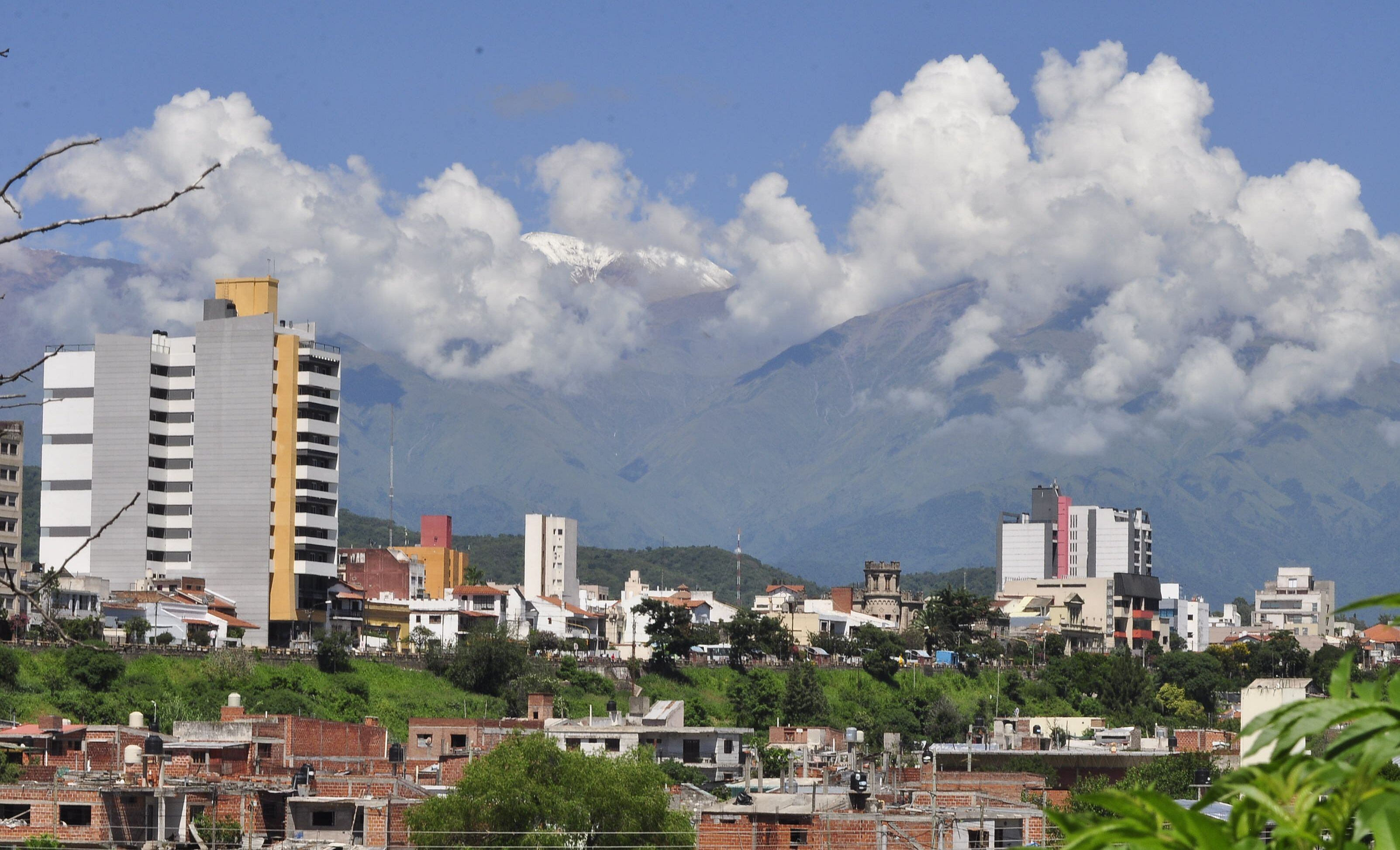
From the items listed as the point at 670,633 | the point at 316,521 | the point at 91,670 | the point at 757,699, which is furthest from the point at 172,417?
the point at 757,699

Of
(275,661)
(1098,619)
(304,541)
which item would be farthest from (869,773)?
(1098,619)

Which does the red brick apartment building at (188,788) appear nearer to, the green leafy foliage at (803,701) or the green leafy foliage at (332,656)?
the green leafy foliage at (332,656)

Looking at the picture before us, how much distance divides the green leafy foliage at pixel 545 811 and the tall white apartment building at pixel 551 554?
142 meters

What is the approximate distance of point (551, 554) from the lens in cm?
19000

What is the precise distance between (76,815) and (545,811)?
34.7 ft

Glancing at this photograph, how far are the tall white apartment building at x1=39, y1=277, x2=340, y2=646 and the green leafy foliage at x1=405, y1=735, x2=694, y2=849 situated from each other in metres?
67.6

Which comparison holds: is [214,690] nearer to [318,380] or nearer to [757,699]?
[318,380]

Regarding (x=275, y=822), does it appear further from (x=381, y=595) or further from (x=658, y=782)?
(x=381, y=595)

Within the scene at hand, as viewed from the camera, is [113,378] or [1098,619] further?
[1098,619]

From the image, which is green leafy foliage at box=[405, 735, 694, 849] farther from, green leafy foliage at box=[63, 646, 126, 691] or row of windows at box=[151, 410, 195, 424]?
row of windows at box=[151, 410, 195, 424]

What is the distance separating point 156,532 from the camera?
374 feet

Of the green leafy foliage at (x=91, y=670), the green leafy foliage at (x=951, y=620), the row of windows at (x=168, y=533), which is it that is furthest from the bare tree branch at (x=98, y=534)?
the green leafy foliage at (x=951, y=620)

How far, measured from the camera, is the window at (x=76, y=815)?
1721 inches

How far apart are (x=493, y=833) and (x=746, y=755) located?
35.2 m
